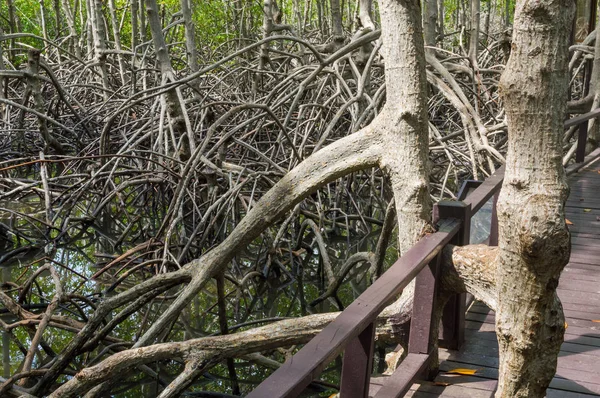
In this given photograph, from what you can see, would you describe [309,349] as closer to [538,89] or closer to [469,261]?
[538,89]

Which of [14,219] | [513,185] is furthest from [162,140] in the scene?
[513,185]

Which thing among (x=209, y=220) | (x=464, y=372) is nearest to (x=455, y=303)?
(x=464, y=372)

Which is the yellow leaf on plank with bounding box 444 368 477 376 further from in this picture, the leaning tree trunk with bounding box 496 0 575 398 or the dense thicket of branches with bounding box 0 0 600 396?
the leaning tree trunk with bounding box 496 0 575 398

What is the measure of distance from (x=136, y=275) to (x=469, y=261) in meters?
3.49

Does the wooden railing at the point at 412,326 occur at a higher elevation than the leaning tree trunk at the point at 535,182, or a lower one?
lower

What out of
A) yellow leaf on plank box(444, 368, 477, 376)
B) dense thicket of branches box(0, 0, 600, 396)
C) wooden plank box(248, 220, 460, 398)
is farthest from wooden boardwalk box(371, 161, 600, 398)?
wooden plank box(248, 220, 460, 398)

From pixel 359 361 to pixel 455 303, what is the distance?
3.24ft

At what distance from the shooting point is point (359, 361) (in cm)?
193

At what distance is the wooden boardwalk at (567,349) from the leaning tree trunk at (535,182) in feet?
1.96

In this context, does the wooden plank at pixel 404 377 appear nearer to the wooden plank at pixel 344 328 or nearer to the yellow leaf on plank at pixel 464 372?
the yellow leaf on plank at pixel 464 372

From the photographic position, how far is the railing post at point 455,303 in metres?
2.75

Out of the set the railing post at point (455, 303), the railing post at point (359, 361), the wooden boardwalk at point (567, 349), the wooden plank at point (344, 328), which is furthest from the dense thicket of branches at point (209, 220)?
the railing post at point (359, 361)

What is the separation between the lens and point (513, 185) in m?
1.87

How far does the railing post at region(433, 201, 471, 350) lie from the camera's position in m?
2.75
